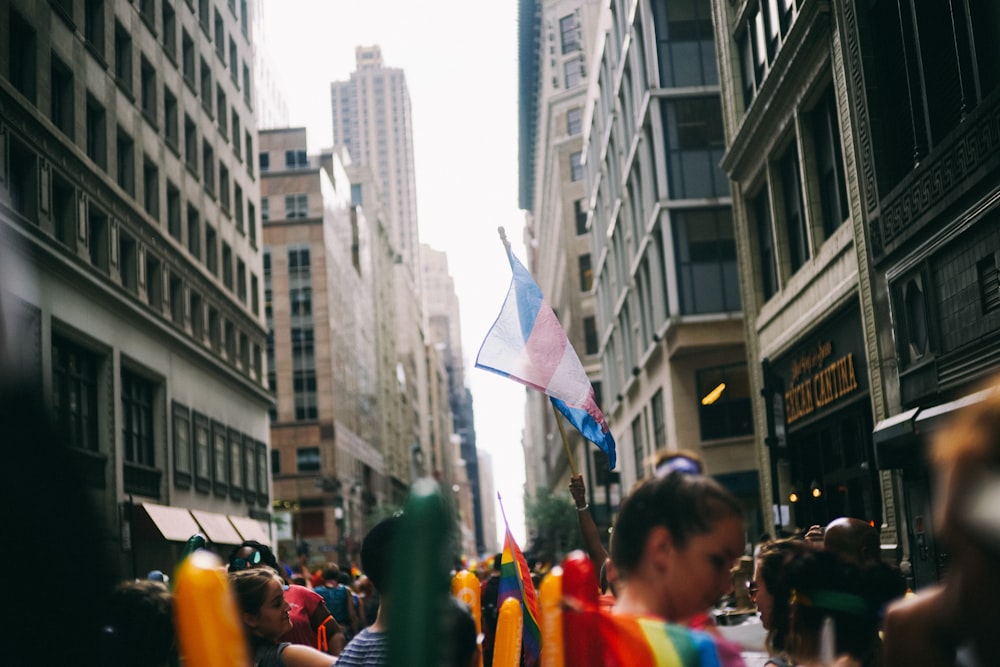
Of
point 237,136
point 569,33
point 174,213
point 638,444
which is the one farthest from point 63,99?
point 569,33

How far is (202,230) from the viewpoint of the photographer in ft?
135

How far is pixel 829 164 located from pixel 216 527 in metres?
24.6

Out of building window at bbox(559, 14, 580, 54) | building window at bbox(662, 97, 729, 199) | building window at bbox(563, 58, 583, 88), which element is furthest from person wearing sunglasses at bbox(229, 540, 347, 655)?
building window at bbox(559, 14, 580, 54)

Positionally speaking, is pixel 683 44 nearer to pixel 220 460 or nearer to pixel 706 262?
pixel 706 262

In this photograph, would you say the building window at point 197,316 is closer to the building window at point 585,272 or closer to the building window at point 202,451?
the building window at point 202,451

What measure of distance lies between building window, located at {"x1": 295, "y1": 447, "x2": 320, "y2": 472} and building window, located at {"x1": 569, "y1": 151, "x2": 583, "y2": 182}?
23785 mm

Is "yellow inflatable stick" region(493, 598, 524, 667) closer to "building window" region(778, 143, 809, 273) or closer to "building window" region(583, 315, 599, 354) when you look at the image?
"building window" region(778, 143, 809, 273)

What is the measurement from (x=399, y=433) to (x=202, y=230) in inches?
3405

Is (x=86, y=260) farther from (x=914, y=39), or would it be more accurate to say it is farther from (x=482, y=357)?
(x=482, y=357)

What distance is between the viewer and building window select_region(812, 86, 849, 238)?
20.9 metres

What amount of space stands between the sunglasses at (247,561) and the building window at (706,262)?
29.2m

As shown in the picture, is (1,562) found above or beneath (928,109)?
beneath

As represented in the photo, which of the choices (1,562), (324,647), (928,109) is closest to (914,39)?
(928,109)

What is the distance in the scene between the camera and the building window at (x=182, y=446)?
121 ft
